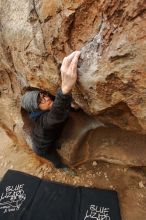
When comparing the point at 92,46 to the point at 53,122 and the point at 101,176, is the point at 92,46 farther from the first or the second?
the point at 101,176

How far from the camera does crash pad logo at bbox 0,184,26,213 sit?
198 centimetres

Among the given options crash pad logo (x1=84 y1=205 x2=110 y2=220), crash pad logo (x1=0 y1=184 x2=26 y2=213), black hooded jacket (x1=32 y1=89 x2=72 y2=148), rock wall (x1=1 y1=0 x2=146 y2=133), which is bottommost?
crash pad logo (x1=84 y1=205 x2=110 y2=220)

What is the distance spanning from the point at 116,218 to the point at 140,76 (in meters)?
1.06

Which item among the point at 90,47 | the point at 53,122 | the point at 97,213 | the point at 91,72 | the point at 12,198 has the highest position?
the point at 90,47

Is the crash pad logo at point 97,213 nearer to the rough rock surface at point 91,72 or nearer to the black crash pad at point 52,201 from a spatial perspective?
the black crash pad at point 52,201

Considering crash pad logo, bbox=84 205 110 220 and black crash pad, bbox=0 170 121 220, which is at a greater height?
black crash pad, bbox=0 170 121 220

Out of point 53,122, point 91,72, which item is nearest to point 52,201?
point 53,122

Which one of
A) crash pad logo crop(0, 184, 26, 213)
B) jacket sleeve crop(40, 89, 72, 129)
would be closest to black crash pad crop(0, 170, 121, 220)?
crash pad logo crop(0, 184, 26, 213)

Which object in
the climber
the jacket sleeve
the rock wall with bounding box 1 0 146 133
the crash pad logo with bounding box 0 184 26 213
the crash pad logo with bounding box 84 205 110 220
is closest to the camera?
the rock wall with bounding box 1 0 146 133

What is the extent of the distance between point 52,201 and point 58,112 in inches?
30.3

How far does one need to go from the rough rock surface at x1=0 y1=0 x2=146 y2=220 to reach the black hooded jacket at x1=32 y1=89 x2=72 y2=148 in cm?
8

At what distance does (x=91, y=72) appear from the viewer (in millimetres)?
1295

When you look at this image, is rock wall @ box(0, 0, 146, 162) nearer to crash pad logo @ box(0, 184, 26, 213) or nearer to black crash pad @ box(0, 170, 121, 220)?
black crash pad @ box(0, 170, 121, 220)

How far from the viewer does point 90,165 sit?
218 centimetres
